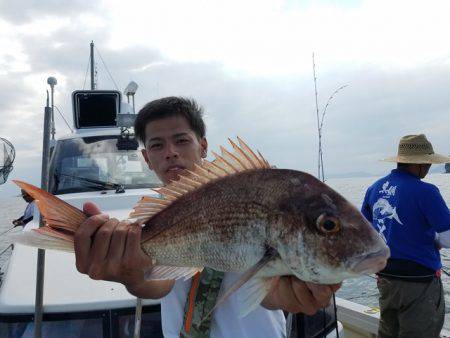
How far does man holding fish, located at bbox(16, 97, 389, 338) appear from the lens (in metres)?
1.67

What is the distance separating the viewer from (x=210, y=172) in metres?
1.94

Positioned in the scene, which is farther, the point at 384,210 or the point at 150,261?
the point at 384,210

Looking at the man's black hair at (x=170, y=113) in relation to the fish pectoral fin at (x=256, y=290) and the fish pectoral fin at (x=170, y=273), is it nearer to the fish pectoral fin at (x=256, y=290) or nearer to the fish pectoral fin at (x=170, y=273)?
the fish pectoral fin at (x=170, y=273)

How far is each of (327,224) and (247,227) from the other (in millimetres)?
337

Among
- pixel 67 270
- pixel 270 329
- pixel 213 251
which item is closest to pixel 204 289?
pixel 270 329

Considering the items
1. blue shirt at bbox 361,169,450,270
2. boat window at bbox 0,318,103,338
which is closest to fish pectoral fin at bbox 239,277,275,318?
boat window at bbox 0,318,103,338

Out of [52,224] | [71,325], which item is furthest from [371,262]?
[71,325]

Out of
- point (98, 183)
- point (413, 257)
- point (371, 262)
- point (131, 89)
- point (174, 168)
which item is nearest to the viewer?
point (371, 262)

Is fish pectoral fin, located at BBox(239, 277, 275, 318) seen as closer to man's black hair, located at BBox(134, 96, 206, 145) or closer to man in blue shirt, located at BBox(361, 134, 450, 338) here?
man's black hair, located at BBox(134, 96, 206, 145)

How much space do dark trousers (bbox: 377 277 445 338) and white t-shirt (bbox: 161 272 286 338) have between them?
121 inches

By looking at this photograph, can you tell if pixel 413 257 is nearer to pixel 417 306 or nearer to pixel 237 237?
pixel 417 306

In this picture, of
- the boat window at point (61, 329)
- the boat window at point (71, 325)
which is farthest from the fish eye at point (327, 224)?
the boat window at point (61, 329)

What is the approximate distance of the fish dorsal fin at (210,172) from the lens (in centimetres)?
191

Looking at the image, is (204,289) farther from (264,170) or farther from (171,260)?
(264,170)
